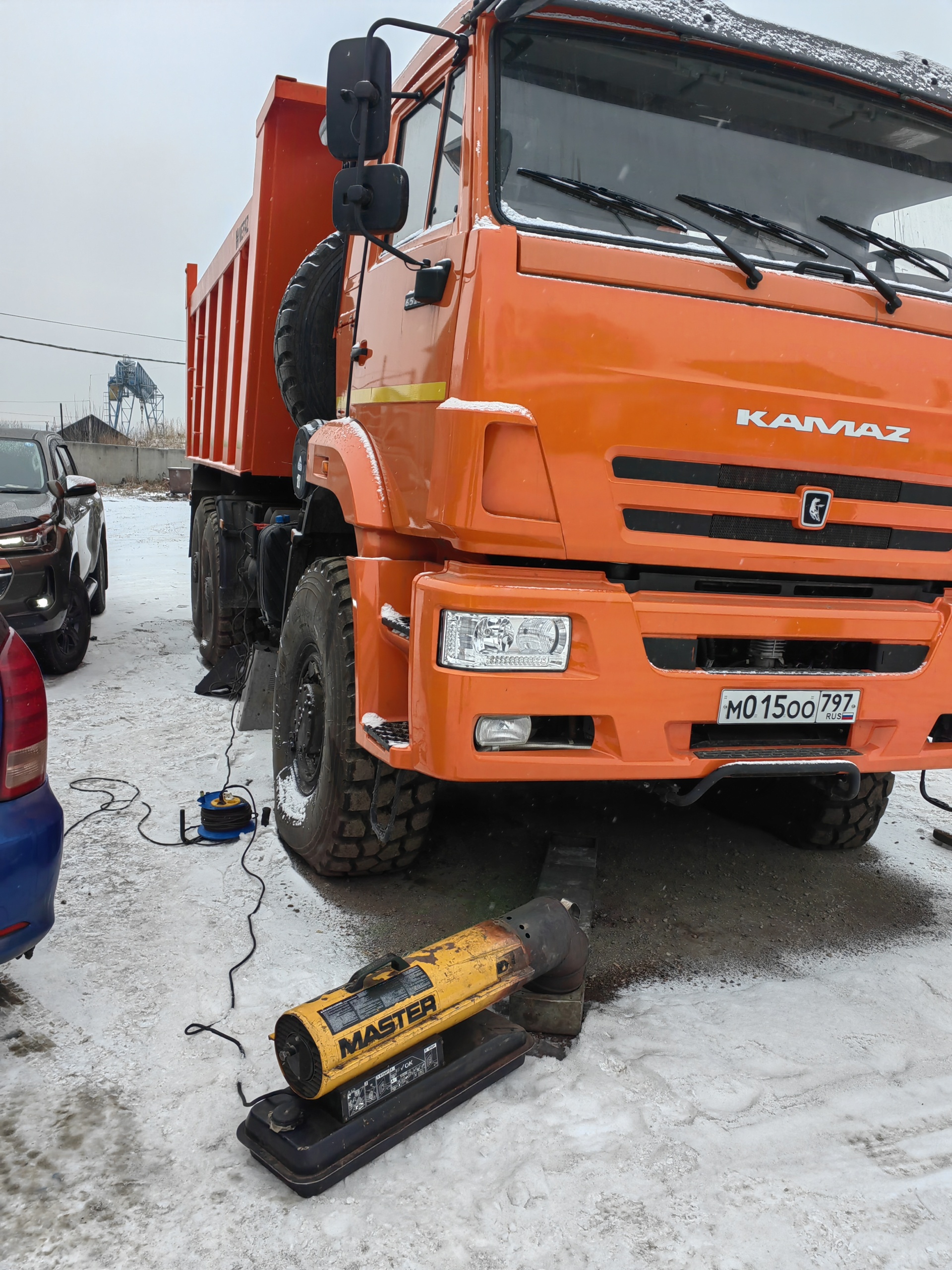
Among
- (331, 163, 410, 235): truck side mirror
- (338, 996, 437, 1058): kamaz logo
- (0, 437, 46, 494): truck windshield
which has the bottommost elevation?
(338, 996, 437, 1058): kamaz logo

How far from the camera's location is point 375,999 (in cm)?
227

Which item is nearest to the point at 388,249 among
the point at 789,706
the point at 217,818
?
the point at 789,706

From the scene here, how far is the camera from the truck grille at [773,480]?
271cm

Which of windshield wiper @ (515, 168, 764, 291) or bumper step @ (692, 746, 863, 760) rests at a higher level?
windshield wiper @ (515, 168, 764, 291)

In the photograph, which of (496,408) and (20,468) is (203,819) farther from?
(20,468)

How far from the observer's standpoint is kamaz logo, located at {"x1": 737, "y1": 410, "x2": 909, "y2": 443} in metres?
2.75

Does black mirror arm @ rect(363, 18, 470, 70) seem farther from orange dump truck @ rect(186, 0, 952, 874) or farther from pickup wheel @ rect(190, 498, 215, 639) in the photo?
pickup wheel @ rect(190, 498, 215, 639)

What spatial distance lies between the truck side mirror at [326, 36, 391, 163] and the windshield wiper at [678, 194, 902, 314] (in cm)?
91

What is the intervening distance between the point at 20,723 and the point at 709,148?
2.60 metres

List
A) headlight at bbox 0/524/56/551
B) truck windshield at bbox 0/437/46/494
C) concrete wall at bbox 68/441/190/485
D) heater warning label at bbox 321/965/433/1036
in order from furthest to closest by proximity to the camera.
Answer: concrete wall at bbox 68/441/190/485, truck windshield at bbox 0/437/46/494, headlight at bbox 0/524/56/551, heater warning label at bbox 321/965/433/1036

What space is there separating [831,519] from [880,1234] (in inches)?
73.8

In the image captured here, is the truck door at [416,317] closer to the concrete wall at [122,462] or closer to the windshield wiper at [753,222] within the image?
the windshield wiper at [753,222]

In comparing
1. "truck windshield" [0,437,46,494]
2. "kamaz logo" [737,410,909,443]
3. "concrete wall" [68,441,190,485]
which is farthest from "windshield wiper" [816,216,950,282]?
"concrete wall" [68,441,190,485]

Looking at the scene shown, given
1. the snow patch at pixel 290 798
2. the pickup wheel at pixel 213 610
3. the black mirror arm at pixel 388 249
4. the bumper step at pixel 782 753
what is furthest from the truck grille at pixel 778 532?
the pickup wheel at pixel 213 610
